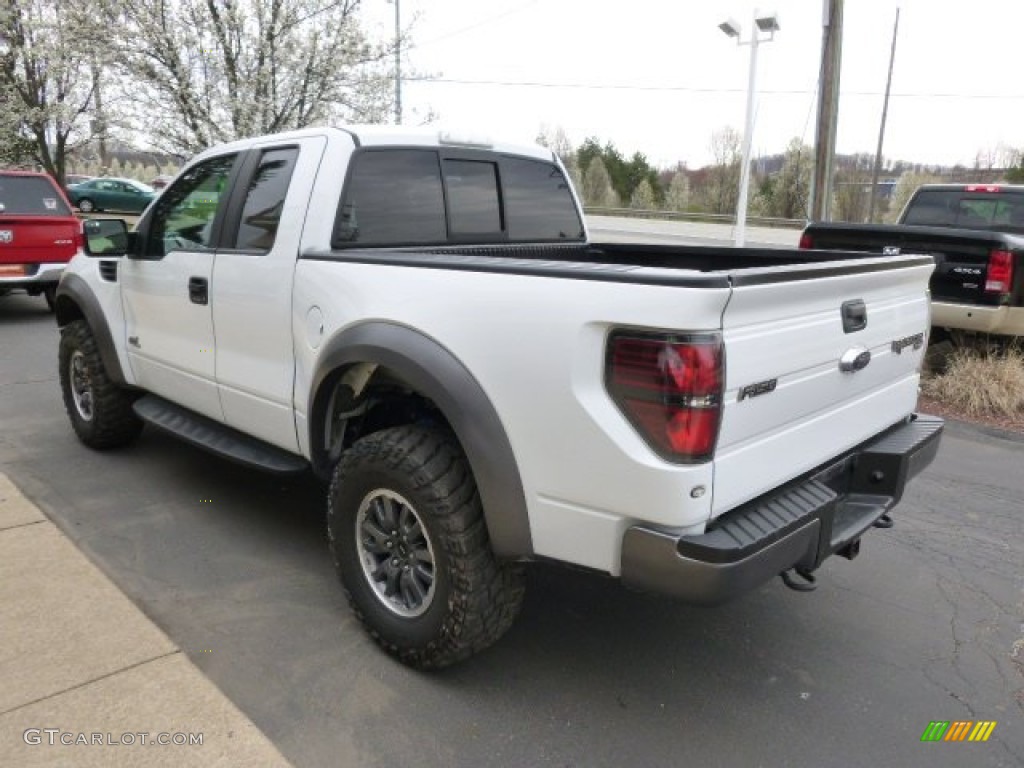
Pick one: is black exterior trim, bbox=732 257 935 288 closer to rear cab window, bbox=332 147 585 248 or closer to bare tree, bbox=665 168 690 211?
rear cab window, bbox=332 147 585 248

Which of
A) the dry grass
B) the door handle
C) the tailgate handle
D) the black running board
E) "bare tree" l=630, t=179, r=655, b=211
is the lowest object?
the dry grass

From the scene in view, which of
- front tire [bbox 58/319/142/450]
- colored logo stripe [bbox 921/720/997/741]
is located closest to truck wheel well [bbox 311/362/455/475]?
colored logo stripe [bbox 921/720/997/741]

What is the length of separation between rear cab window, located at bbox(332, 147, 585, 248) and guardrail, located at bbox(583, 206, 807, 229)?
26900 millimetres

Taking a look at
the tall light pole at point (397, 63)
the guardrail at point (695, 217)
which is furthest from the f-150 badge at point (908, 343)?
the guardrail at point (695, 217)

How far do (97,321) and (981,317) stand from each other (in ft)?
22.2

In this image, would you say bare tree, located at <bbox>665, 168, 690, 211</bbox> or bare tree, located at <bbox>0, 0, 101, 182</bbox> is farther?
bare tree, located at <bbox>665, 168, 690, 211</bbox>

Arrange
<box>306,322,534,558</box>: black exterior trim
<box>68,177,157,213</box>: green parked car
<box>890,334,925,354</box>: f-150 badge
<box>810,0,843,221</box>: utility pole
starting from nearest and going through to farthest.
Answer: <box>306,322,534,558</box>: black exterior trim, <box>890,334,925,354</box>: f-150 badge, <box>810,0,843,221</box>: utility pole, <box>68,177,157,213</box>: green parked car

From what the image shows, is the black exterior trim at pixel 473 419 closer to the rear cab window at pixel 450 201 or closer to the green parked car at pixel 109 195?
the rear cab window at pixel 450 201

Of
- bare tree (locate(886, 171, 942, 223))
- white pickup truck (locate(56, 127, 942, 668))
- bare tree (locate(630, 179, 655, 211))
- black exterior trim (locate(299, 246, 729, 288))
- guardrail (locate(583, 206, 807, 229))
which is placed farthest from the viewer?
bare tree (locate(630, 179, 655, 211))

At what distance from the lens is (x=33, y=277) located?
9820 mm

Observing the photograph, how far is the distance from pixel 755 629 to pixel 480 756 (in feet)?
4.40

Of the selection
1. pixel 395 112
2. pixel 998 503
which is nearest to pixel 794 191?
pixel 395 112

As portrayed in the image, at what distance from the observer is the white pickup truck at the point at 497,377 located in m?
2.14

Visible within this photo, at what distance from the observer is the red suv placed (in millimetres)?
9648
